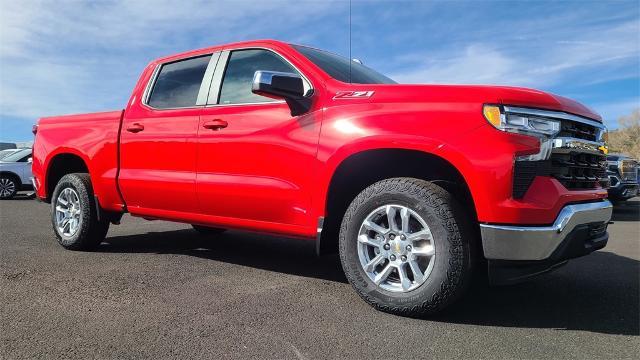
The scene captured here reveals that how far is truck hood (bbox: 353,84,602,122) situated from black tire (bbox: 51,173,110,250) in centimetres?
338

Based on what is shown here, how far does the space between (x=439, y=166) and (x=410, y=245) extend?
0.60 m

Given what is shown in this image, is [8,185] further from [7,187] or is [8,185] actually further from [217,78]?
[217,78]

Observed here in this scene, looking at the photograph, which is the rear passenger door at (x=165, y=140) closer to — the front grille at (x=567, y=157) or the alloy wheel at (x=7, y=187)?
the front grille at (x=567, y=157)

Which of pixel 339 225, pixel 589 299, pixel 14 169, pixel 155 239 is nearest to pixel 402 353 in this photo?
pixel 339 225

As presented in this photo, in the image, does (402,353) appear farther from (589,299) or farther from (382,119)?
(589,299)

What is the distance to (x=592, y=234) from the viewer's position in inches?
127

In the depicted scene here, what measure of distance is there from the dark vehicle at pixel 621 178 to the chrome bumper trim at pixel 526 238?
716 centimetres

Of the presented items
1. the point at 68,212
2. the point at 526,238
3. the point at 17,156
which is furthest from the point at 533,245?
the point at 17,156

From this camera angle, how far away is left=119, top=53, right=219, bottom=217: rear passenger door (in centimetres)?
438

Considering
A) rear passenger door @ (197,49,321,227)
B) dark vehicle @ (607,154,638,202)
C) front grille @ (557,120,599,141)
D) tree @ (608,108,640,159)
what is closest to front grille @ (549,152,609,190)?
front grille @ (557,120,599,141)

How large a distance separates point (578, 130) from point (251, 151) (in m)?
2.31

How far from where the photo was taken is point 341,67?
4188 mm

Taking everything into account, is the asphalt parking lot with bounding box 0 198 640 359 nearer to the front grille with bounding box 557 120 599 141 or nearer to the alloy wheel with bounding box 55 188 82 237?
the alloy wheel with bounding box 55 188 82 237

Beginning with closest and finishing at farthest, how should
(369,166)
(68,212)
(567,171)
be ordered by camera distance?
(567,171) < (369,166) < (68,212)
